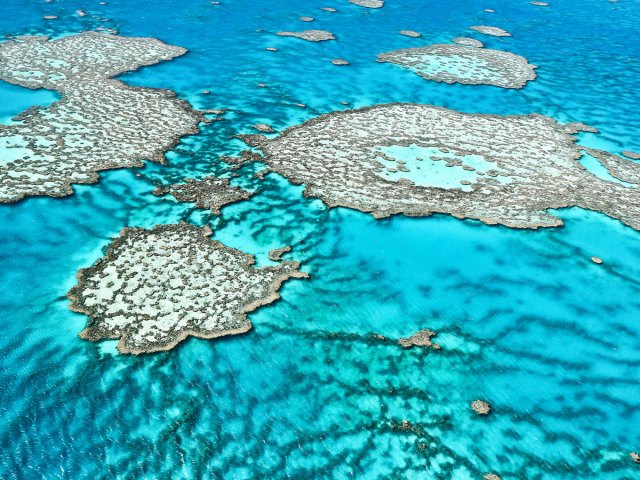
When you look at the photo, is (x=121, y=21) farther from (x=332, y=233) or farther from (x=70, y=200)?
(x=332, y=233)

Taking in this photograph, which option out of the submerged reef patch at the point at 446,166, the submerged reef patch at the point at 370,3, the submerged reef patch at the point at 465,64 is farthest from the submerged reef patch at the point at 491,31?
the submerged reef patch at the point at 446,166

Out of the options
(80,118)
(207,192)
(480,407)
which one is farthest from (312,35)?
(480,407)

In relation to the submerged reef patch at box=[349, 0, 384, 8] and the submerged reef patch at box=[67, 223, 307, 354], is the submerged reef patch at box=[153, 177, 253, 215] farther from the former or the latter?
the submerged reef patch at box=[349, 0, 384, 8]

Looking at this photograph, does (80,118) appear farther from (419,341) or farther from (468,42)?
(468,42)

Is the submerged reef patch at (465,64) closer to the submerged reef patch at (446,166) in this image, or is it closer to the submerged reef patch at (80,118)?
the submerged reef patch at (446,166)

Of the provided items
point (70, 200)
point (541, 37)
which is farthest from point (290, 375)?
point (541, 37)

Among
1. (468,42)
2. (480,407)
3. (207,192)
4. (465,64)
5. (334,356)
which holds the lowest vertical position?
(480,407)
